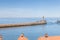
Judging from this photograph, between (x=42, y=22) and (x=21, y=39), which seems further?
(x=42, y=22)

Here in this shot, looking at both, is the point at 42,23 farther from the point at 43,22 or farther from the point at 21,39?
the point at 21,39

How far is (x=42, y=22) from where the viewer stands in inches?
1241

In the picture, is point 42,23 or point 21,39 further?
point 42,23

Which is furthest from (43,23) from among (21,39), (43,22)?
(21,39)

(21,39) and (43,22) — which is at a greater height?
(21,39)

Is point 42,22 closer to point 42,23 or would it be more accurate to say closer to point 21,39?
point 42,23

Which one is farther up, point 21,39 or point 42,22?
point 21,39

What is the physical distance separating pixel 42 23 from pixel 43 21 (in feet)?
1.28

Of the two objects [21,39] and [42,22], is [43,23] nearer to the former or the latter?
[42,22]

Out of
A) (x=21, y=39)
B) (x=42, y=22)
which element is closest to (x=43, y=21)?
(x=42, y=22)

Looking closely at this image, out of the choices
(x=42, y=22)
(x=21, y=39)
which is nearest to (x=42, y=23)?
(x=42, y=22)

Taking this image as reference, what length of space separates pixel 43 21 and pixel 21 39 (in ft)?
82.2

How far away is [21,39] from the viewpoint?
647cm

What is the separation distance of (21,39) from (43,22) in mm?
25273
